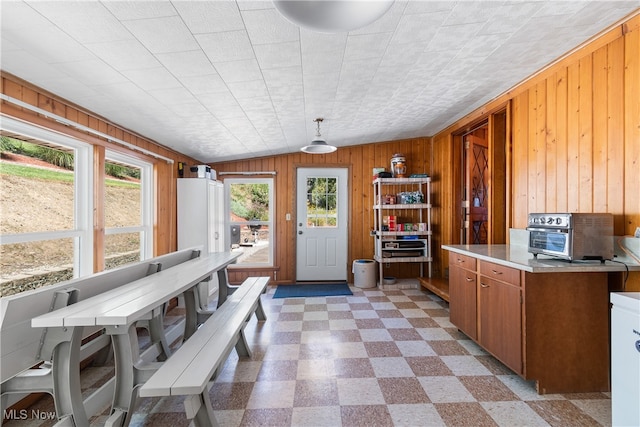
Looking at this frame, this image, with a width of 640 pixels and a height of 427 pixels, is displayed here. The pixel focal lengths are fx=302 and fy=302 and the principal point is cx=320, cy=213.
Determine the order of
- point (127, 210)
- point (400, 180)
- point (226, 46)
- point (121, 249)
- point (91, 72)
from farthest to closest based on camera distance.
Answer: point (400, 180) → point (127, 210) → point (121, 249) → point (91, 72) → point (226, 46)

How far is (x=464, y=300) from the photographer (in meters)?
2.76

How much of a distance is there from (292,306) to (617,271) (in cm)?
310

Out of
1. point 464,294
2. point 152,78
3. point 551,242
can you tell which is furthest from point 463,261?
point 152,78

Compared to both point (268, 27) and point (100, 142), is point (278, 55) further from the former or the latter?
point (100, 142)

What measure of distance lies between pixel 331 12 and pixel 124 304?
1.64 metres

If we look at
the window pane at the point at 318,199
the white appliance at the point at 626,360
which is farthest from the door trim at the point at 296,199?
the white appliance at the point at 626,360

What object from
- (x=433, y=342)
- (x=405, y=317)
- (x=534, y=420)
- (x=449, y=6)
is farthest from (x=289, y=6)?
(x=405, y=317)

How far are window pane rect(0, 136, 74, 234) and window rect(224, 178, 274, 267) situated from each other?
2.68 metres

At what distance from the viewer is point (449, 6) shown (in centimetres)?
167

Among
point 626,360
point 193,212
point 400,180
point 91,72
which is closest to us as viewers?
point 626,360

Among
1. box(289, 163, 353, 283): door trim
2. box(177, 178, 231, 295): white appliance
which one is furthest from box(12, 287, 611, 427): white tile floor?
box(289, 163, 353, 283): door trim

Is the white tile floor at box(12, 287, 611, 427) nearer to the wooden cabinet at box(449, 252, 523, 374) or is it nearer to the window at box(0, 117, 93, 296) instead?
the wooden cabinet at box(449, 252, 523, 374)

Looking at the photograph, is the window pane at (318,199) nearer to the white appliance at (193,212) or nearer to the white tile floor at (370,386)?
the white appliance at (193,212)

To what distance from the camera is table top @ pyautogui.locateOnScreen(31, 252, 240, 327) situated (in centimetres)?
137
